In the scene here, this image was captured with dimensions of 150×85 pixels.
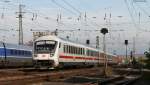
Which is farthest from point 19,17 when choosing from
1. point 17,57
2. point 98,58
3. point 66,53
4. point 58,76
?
point 58,76

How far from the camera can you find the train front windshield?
35.5 meters

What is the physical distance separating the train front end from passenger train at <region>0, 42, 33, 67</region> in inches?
323

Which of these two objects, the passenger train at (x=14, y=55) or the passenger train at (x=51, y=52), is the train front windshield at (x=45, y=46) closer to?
the passenger train at (x=51, y=52)

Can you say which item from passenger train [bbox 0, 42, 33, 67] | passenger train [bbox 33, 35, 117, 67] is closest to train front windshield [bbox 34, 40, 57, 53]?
passenger train [bbox 33, 35, 117, 67]

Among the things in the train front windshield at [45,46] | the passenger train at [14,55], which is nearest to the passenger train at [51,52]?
the train front windshield at [45,46]

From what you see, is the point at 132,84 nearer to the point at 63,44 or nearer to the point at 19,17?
the point at 63,44

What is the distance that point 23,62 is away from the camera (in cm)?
5006

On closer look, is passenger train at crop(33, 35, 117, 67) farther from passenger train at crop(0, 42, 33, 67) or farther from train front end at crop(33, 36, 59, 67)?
passenger train at crop(0, 42, 33, 67)

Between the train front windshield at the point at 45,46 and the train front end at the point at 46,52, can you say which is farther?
the train front windshield at the point at 45,46

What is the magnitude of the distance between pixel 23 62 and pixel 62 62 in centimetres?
1345

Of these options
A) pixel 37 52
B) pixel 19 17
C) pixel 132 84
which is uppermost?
pixel 19 17

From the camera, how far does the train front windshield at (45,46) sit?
3547 centimetres

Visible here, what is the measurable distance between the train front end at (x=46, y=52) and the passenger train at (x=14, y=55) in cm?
821

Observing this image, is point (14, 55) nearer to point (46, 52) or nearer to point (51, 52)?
point (46, 52)
